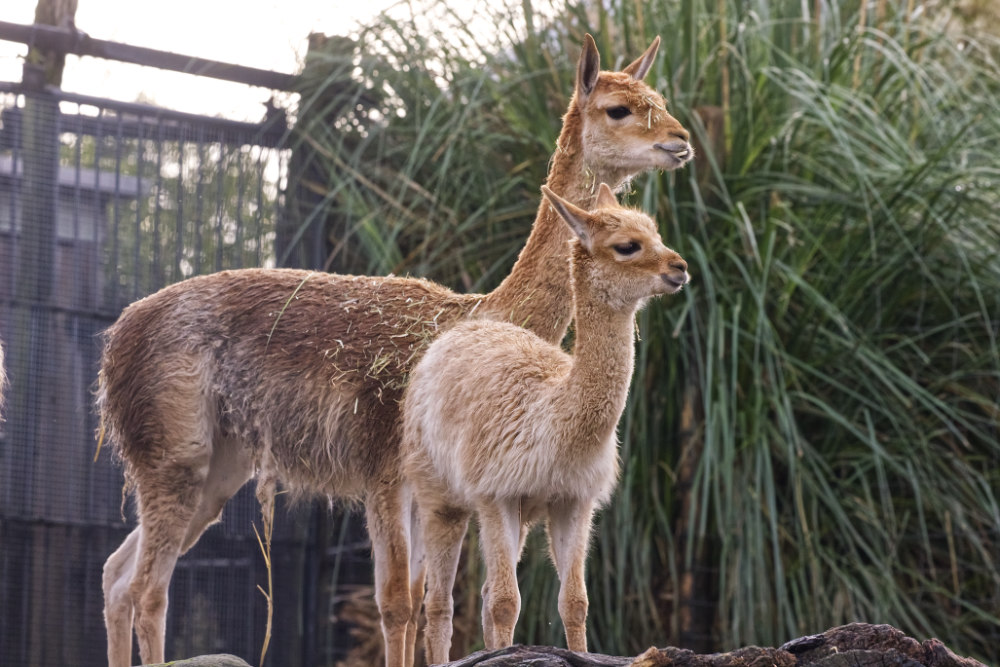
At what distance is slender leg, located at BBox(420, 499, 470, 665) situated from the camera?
4277 millimetres

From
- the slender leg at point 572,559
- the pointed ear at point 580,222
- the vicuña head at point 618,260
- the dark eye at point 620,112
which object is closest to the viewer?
the slender leg at point 572,559

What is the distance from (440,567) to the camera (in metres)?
4.32

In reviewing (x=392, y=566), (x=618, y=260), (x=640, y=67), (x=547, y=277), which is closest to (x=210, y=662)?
(x=392, y=566)

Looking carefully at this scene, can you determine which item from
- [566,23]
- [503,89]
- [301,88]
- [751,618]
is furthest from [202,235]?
[751,618]

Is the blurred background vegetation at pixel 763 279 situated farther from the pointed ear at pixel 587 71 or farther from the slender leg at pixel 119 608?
the slender leg at pixel 119 608

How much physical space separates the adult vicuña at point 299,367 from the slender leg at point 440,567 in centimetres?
42

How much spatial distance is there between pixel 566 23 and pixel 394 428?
3.72 meters

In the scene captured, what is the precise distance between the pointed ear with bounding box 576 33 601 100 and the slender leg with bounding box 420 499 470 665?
179 centimetres

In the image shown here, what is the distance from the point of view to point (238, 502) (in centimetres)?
750

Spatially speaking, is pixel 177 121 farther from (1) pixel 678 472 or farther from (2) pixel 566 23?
(1) pixel 678 472

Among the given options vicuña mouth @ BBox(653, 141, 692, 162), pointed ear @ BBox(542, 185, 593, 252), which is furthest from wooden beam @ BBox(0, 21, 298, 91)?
pointed ear @ BBox(542, 185, 593, 252)

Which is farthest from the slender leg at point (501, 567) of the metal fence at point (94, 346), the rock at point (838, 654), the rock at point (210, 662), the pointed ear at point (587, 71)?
the metal fence at point (94, 346)

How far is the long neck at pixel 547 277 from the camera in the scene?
4984 millimetres

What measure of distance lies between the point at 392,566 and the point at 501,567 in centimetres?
80
